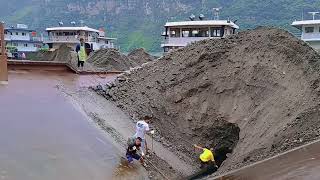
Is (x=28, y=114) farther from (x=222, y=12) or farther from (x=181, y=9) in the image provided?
(x=181, y=9)

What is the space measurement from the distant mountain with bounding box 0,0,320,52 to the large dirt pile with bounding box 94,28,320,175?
4528 cm

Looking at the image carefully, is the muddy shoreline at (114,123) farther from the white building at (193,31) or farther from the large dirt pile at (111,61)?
the white building at (193,31)

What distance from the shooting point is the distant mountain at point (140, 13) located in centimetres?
6844

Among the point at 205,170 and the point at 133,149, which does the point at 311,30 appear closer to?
the point at 205,170

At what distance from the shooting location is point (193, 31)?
138 feet

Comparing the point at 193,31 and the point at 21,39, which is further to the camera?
the point at 21,39

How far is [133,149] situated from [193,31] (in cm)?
3081

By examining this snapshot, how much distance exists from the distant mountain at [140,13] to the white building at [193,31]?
22712 mm

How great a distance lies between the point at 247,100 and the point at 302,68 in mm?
2488

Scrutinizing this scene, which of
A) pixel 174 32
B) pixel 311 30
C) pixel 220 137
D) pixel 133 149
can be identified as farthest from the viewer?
pixel 174 32

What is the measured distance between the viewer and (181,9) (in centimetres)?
8812

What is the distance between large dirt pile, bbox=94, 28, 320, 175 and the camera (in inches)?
600

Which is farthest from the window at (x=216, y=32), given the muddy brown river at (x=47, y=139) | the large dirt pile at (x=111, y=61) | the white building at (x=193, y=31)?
the muddy brown river at (x=47, y=139)

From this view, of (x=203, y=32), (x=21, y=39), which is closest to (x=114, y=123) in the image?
(x=203, y=32)
